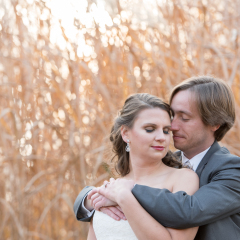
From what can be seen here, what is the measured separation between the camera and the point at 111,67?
2879 millimetres

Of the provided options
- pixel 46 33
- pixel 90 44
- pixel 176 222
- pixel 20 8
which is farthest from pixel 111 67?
pixel 176 222

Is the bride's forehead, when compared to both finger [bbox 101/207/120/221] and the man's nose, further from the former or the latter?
finger [bbox 101/207/120/221]

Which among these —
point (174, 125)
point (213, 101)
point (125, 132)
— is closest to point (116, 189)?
point (125, 132)

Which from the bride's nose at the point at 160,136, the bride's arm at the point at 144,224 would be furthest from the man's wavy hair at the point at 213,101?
the bride's arm at the point at 144,224

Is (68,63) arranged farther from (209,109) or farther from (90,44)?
(209,109)

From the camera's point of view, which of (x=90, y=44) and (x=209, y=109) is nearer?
(x=209, y=109)

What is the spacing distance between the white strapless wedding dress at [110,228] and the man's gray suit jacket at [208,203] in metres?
0.21

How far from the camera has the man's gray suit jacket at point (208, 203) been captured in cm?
135

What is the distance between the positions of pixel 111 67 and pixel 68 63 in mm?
352

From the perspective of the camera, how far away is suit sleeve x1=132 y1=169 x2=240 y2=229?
135 cm

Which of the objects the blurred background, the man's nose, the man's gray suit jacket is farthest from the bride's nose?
the blurred background

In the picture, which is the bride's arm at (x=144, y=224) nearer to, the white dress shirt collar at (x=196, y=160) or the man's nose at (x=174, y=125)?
the white dress shirt collar at (x=196, y=160)

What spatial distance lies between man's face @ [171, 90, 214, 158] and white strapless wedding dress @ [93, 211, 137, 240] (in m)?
0.46

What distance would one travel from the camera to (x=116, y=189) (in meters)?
1.53
